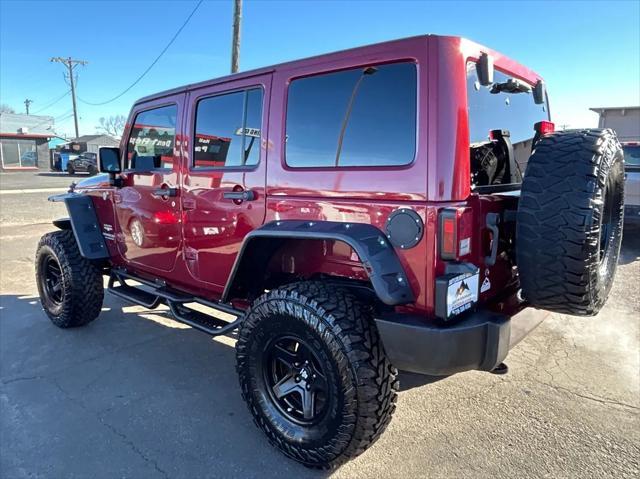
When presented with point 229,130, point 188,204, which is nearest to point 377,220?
point 229,130

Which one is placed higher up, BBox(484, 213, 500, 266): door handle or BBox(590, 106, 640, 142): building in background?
BBox(590, 106, 640, 142): building in background

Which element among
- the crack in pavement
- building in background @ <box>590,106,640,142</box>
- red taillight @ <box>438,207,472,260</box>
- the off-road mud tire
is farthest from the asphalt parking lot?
building in background @ <box>590,106,640,142</box>

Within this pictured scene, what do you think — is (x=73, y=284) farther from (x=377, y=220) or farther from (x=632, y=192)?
(x=632, y=192)

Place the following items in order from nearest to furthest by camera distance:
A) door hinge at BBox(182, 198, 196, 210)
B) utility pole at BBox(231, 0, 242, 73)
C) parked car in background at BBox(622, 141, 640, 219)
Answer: door hinge at BBox(182, 198, 196, 210)
parked car in background at BBox(622, 141, 640, 219)
utility pole at BBox(231, 0, 242, 73)

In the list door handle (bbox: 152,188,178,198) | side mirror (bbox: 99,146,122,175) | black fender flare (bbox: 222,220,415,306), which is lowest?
black fender flare (bbox: 222,220,415,306)

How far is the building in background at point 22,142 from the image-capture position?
119ft

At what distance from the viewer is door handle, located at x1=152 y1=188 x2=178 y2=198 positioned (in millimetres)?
3438

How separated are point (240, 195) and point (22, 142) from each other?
141ft

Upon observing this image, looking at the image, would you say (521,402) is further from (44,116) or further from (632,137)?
(44,116)

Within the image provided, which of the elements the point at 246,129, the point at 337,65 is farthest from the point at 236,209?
the point at 337,65

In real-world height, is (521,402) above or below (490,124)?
below

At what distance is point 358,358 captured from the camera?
2.22 metres

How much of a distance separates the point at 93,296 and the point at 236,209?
88.2 inches

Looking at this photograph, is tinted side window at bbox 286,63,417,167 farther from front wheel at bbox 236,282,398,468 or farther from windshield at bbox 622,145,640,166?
windshield at bbox 622,145,640,166
